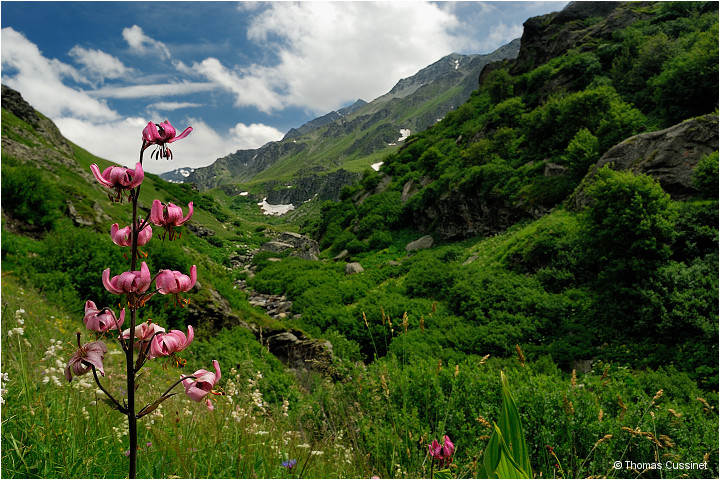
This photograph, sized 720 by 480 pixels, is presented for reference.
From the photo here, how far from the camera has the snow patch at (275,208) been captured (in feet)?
573

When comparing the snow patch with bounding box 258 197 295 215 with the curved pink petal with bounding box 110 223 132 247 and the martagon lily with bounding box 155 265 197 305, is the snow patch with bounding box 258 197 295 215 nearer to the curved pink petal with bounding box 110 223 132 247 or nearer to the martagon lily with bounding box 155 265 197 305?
the curved pink petal with bounding box 110 223 132 247

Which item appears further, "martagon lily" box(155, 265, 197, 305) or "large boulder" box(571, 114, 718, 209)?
"large boulder" box(571, 114, 718, 209)

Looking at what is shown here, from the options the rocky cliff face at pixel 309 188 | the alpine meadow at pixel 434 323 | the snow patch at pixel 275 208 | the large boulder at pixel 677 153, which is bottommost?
the alpine meadow at pixel 434 323

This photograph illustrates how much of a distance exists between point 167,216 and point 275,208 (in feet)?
609

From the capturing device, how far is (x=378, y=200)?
4409cm

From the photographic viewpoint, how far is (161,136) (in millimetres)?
1671

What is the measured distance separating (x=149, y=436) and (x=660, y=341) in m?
13.4

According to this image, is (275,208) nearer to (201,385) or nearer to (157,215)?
(157,215)

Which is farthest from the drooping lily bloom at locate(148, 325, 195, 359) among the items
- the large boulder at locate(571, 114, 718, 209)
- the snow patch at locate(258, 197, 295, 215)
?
the snow patch at locate(258, 197, 295, 215)

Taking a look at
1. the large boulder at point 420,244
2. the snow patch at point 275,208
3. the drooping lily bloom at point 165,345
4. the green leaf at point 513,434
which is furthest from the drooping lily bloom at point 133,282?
the snow patch at point 275,208

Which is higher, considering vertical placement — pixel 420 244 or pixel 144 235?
pixel 420 244

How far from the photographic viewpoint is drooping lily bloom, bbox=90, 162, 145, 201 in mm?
1510

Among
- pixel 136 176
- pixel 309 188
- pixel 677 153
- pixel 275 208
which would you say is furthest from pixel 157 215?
pixel 275 208

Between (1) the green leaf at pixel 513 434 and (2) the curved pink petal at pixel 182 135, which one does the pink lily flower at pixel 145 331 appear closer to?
(2) the curved pink petal at pixel 182 135
